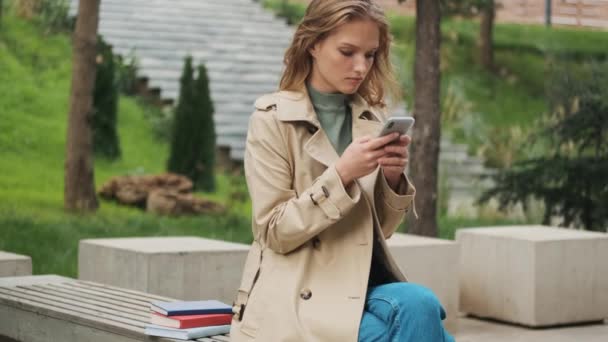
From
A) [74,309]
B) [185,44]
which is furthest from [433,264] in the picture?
[185,44]

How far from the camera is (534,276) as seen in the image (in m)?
7.07

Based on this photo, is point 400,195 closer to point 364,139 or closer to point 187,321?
point 364,139

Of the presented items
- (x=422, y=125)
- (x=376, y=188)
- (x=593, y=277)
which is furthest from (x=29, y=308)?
(x=422, y=125)

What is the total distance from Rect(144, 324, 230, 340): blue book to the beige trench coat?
1.92 feet

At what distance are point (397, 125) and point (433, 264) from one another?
4000 mm

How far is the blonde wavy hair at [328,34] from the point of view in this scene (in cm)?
335

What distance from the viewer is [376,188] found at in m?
3.41

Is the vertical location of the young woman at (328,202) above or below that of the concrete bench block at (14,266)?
above

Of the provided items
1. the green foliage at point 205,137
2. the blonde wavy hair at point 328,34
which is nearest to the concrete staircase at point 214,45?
the green foliage at point 205,137

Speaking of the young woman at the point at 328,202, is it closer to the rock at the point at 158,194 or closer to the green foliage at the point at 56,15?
the rock at the point at 158,194

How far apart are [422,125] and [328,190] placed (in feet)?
19.2

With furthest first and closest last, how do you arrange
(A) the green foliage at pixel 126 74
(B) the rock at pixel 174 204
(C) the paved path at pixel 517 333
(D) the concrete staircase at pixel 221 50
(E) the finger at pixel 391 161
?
(A) the green foliage at pixel 126 74 → (D) the concrete staircase at pixel 221 50 → (B) the rock at pixel 174 204 → (C) the paved path at pixel 517 333 → (E) the finger at pixel 391 161

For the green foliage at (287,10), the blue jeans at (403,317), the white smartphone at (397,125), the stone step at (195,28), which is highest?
the green foliage at (287,10)

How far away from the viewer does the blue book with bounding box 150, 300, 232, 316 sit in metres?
4.15
